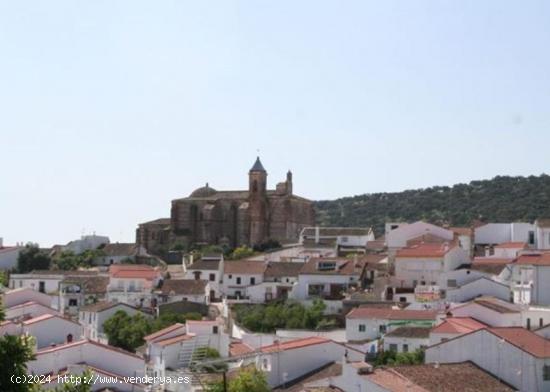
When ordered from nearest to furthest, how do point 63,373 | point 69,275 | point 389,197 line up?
point 63,373 → point 69,275 → point 389,197

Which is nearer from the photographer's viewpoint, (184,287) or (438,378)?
(438,378)

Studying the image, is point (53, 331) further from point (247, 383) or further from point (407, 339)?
point (247, 383)

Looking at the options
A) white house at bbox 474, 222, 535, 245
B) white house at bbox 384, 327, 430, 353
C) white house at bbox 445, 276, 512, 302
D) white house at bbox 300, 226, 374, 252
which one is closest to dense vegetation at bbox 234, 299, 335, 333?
Answer: white house at bbox 445, 276, 512, 302

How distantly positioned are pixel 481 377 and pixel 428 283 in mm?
17768

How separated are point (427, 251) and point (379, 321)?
9717 millimetres

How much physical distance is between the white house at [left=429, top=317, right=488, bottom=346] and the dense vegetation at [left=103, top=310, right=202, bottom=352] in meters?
13.5

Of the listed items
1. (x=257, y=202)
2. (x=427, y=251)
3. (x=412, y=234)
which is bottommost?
(x=427, y=251)

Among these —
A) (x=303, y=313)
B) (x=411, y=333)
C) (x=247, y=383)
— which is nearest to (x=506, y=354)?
(x=411, y=333)

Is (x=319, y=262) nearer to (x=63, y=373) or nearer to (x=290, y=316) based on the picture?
(x=290, y=316)

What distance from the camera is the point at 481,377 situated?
33.6 meters

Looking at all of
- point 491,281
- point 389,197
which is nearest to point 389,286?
point 491,281

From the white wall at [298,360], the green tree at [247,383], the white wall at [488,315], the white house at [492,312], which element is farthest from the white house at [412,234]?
the green tree at [247,383]

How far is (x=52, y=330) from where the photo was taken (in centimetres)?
4341

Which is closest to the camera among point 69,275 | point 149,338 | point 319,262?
point 149,338
